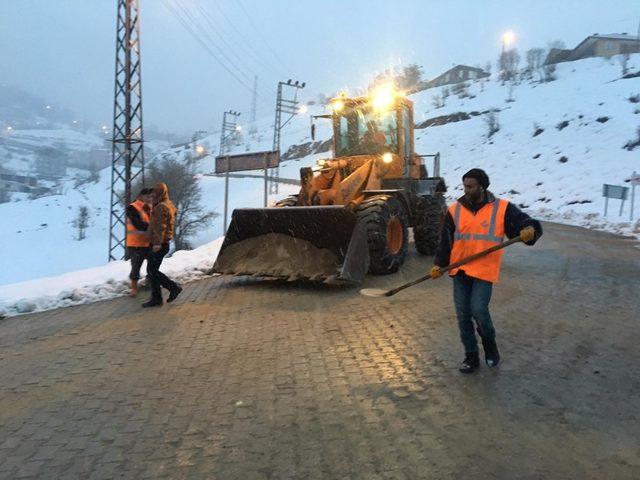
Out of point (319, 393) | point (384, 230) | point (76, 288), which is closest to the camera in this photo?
point (319, 393)

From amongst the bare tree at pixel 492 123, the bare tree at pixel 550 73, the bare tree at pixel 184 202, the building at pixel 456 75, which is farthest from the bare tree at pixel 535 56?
the bare tree at pixel 184 202

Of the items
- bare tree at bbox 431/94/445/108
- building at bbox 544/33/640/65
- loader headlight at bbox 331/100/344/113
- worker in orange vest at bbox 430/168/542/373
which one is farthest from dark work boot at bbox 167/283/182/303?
building at bbox 544/33/640/65

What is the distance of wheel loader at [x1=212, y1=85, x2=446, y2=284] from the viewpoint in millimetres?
8188

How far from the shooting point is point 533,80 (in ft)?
188

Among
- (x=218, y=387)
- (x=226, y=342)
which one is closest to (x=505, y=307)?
(x=226, y=342)

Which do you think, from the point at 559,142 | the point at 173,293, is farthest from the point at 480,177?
the point at 559,142

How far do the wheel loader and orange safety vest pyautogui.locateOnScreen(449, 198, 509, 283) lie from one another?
3301 millimetres

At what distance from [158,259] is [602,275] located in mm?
7431

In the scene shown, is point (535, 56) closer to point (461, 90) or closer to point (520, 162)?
point (461, 90)

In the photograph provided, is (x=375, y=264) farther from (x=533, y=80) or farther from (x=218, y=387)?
(x=533, y=80)

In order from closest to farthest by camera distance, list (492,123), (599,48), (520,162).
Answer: (520,162) < (492,123) < (599,48)

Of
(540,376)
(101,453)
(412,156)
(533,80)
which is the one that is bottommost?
(101,453)

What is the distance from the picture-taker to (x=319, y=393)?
4102mm

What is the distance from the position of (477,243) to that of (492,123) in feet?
147
